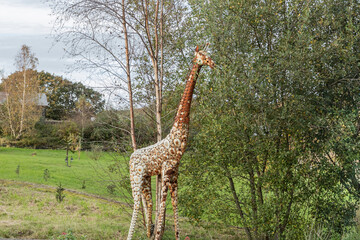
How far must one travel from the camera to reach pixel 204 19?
7051 mm

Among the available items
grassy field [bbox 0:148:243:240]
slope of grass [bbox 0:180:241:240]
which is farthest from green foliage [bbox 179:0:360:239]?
slope of grass [bbox 0:180:241:240]

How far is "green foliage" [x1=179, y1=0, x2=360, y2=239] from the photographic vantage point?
5676 millimetres

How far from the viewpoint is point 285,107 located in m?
5.57

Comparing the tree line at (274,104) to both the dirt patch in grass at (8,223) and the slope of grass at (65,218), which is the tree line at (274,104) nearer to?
the slope of grass at (65,218)

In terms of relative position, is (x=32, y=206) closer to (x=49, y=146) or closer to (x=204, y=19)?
(x=204, y=19)

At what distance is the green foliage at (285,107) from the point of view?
18.6 feet

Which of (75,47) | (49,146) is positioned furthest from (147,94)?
(49,146)

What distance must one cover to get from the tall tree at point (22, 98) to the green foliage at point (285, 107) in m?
22.6

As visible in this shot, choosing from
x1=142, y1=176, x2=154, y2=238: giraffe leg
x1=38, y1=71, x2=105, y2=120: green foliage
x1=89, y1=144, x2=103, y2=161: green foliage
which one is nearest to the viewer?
x1=142, y1=176, x2=154, y2=238: giraffe leg

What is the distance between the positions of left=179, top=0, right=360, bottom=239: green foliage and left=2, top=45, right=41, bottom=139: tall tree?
2258 cm

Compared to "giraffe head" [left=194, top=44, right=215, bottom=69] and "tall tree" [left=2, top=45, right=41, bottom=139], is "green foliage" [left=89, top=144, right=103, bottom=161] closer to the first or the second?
"giraffe head" [left=194, top=44, right=215, bottom=69]

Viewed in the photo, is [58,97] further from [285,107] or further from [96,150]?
[285,107]

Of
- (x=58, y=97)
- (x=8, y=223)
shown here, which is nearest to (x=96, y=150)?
(x=8, y=223)

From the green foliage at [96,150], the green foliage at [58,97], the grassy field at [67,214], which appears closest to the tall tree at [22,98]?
the green foliage at [58,97]
